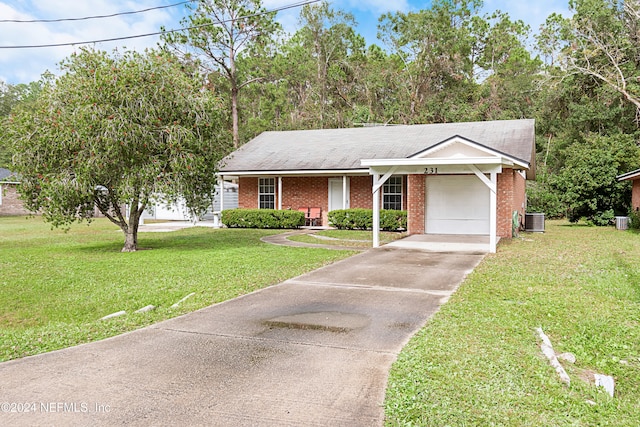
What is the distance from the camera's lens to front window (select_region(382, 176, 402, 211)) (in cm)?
2078

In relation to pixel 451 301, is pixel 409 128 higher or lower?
higher

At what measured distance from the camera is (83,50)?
12852 millimetres

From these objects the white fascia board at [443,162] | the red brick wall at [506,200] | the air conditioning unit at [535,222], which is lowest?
the air conditioning unit at [535,222]

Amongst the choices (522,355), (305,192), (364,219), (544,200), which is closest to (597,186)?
(544,200)

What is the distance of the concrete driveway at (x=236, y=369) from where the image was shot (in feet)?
12.1

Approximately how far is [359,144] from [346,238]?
7.59m

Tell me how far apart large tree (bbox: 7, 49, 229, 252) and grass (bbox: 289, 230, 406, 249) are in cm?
474

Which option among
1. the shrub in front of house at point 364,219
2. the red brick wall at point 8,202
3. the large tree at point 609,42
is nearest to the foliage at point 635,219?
the shrub in front of house at point 364,219

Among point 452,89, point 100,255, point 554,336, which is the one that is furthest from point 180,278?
point 452,89

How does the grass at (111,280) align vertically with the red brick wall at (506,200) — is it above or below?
below

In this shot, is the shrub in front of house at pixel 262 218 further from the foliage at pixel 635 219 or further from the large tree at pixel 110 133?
the foliage at pixel 635 219

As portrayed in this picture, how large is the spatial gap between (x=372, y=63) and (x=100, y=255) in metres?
35.7

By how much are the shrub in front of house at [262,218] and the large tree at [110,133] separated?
26.5 ft

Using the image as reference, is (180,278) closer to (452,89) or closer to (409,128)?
(409,128)
